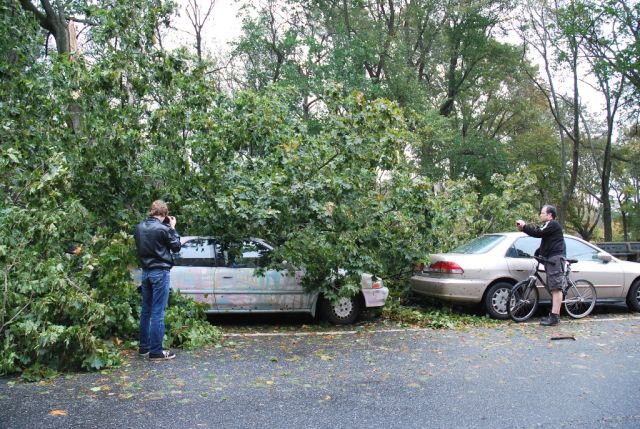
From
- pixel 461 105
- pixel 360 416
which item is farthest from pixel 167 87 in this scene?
pixel 461 105

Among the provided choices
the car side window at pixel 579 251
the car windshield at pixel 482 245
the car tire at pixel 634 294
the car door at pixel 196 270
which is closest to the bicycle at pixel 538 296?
the car side window at pixel 579 251

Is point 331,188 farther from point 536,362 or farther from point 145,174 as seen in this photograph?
point 536,362

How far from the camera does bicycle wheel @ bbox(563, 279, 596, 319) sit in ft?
29.0

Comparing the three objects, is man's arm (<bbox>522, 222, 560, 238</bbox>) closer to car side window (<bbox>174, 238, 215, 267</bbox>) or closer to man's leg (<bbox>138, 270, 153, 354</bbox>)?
car side window (<bbox>174, 238, 215, 267</bbox>)

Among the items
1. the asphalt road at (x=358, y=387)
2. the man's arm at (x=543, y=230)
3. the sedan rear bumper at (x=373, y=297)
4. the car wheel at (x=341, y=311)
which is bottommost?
the asphalt road at (x=358, y=387)

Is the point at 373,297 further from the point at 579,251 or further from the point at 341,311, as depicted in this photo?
the point at 579,251

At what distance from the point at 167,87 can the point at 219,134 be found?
1059mm

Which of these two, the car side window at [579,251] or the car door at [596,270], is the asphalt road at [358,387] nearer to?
the car door at [596,270]

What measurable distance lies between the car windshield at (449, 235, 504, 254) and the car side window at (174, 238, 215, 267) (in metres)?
4.43

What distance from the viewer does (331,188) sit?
7.85 m

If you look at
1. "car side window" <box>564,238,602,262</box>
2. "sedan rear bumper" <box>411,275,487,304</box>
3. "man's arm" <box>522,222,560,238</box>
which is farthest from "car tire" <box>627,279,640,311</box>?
"sedan rear bumper" <box>411,275,487,304</box>

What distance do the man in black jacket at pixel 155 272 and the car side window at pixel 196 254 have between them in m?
1.79

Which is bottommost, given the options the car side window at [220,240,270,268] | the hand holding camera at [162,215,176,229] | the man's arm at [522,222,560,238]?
the car side window at [220,240,270,268]

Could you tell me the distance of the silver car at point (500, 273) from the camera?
8672 mm
